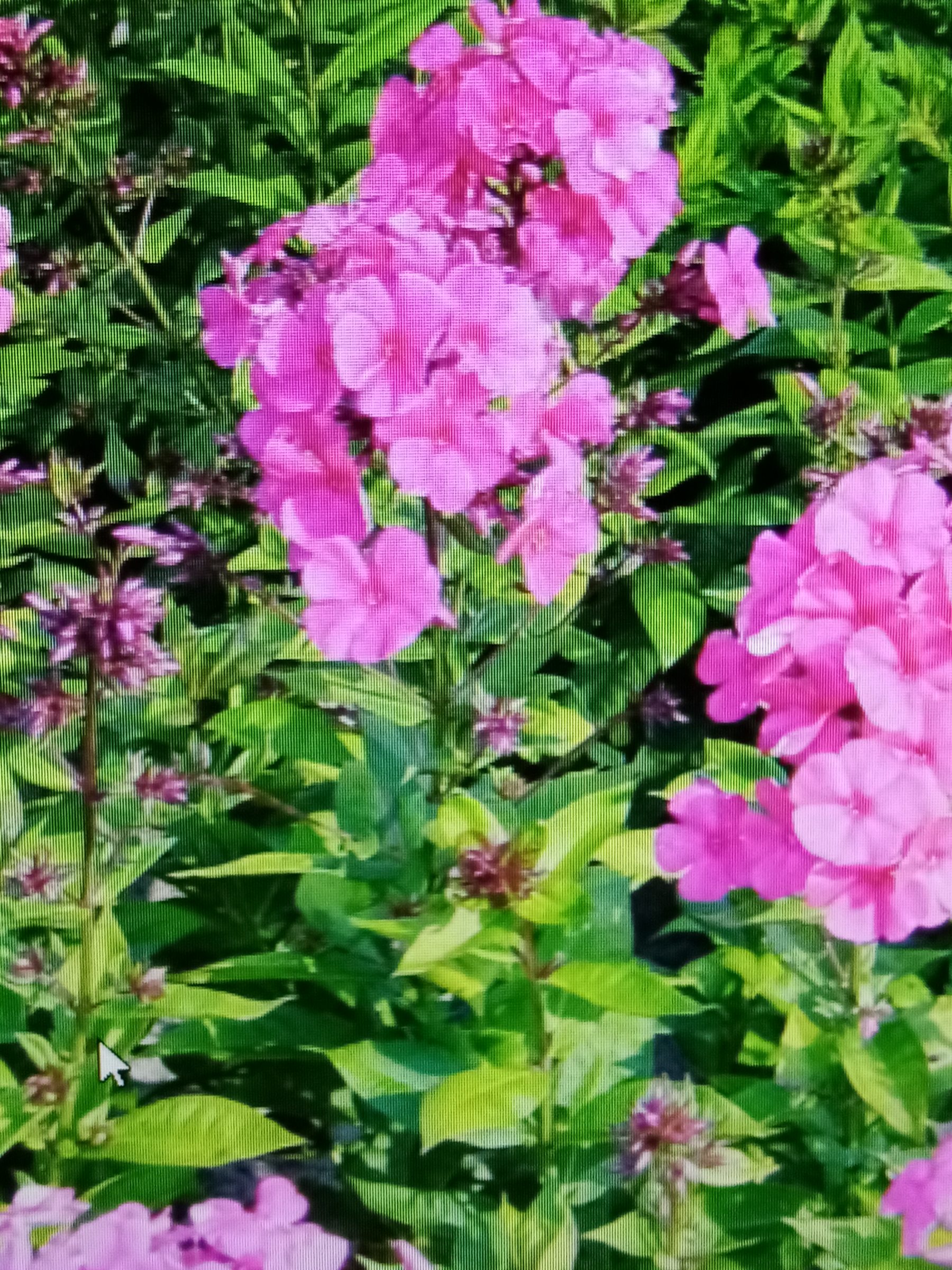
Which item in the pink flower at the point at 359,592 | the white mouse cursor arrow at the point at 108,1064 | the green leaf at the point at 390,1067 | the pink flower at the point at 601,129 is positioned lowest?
the green leaf at the point at 390,1067

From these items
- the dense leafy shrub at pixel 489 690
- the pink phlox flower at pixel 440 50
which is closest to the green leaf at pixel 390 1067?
the dense leafy shrub at pixel 489 690

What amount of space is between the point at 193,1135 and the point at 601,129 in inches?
25.6

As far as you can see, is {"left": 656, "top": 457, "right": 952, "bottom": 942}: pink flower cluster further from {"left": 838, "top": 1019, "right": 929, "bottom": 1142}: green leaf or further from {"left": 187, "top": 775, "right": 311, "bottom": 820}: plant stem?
{"left": 187, "top": 775, "right": 311, "bottom": 820}: plant stem

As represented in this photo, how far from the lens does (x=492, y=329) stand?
1.93 ft

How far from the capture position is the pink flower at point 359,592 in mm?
610

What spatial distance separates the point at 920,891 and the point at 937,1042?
0.24 m

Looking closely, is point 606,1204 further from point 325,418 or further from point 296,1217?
point 325,418

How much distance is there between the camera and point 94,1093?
0.75 meters

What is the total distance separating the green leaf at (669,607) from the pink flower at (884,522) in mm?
562

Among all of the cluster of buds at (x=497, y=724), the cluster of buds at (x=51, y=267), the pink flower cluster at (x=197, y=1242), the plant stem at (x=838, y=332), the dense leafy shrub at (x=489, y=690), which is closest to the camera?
the pink flower cluster at (x=197, y=1242)

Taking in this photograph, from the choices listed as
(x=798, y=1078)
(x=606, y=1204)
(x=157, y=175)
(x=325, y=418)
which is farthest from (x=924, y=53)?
(x=606, y=1204)

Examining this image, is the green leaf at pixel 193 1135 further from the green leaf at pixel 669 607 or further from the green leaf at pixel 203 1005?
the green leaf at pixel 669 607

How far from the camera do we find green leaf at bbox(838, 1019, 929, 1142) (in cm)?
68

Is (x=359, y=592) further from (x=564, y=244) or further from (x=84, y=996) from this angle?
(x=84, y=996)
